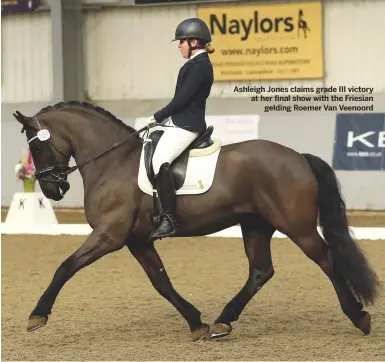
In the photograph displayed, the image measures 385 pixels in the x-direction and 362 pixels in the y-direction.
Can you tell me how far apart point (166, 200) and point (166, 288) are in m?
0.59

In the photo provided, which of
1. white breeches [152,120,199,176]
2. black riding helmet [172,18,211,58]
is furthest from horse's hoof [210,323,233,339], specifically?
black riding helmet [172,18,211,58]

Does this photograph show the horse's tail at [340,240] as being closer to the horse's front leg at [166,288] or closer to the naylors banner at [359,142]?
the horse's front leg at [166,288]

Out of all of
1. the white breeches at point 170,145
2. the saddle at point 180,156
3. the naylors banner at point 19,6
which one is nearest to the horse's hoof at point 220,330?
the saddle at point 180,156

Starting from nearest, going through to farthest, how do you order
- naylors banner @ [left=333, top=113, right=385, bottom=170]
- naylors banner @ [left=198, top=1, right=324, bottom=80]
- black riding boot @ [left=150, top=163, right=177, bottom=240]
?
1. black riding boot @ [left=150, top=163, right=177, bottom=240]
2. naylors banner @ [left=333, top=113, right=385, bottom=170]
3. naylors banner @ [left=198, top=1, right=324, bottom=80]

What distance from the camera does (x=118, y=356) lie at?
4477 millimetres

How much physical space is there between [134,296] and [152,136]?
75.0 inches

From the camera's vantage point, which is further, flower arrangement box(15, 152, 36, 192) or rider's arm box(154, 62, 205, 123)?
flower arrangement box(15, 152, 36, 192)

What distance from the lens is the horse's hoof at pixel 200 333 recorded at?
492 centimetres

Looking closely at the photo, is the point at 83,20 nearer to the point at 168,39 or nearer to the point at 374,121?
the point at 168,39

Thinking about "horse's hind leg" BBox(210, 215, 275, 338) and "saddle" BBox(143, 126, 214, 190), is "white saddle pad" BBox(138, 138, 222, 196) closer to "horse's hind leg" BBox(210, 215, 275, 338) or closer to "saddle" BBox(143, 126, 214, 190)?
"saddle" BBox(143, 126, 214, 190)


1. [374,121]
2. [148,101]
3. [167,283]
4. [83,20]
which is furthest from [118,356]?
[83,20]

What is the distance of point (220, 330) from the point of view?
4.88 metres

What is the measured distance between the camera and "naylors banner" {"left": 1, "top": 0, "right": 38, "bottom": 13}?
14789mm

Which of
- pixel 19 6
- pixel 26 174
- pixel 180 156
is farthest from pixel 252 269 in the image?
pixel 19 6
